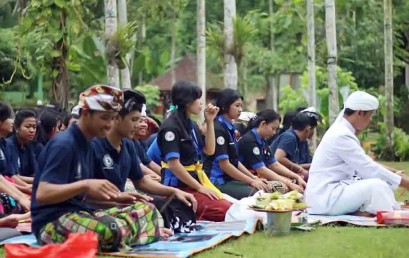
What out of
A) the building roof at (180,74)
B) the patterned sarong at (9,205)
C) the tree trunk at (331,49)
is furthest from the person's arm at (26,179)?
the building roof at (180,74)

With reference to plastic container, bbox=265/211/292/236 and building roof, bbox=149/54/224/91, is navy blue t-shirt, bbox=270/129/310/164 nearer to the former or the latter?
plastic container, bbox=265/211/292/236

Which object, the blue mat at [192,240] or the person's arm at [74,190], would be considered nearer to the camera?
the person's arm at [74,190]

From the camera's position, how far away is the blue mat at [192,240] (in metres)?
6.55

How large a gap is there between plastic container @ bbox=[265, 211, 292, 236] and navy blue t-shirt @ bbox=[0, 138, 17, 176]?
2.80 meters

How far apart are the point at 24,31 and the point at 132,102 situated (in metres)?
6.36

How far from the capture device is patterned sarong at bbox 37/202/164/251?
624 cm

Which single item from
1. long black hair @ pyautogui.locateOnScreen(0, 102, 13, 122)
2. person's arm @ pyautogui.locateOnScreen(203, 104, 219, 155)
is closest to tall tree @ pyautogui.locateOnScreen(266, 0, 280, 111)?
person's arm @ pyautogui.locateOnScreen(203, 104, 219, 155)

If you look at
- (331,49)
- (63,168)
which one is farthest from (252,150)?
(331,49)

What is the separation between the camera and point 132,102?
275 inches

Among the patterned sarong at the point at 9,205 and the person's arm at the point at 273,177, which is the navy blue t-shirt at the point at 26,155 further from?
the person's arm at the point at 273,177

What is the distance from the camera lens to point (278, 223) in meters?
7.71

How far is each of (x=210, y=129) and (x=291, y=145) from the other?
2547 mm

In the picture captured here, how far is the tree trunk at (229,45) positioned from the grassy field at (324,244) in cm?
856

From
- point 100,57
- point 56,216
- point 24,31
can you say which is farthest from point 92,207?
point 100,57
